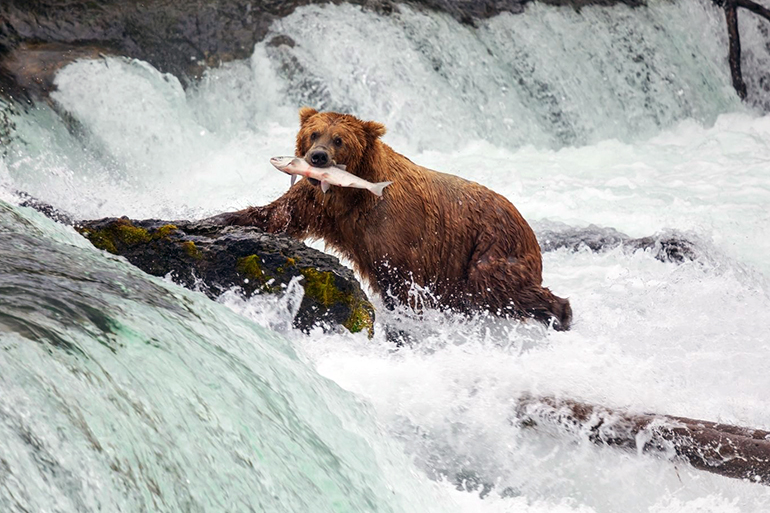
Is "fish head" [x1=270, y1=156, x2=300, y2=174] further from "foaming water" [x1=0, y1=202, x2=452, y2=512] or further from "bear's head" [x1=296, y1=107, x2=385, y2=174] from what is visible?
"foaming water" [x1=0, y1=202, x2=452, y2=512]

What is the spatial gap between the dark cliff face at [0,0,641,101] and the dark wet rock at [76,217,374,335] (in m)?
4.07

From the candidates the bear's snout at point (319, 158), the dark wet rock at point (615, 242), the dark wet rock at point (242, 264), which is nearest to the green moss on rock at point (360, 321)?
the dark wet rock at point (242, 264)

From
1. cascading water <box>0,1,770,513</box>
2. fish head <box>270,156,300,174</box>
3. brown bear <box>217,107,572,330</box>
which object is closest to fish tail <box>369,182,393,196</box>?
brown bear <box>217,107,572,330</box>

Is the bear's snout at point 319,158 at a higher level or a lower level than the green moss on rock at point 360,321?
higher

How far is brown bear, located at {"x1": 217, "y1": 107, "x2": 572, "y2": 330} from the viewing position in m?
5.02

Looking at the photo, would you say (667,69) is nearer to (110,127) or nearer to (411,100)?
(411,100)

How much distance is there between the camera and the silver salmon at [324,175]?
4.76 metres

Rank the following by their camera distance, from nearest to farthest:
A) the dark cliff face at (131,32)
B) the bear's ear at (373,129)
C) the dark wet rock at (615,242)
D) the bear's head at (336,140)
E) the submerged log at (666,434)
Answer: the submerged log at (666,434)
the bear's head at (336,140)
the bear's ear at (373,129)
the dark wet rock at (615,242)
the dark cliff face at (131,32)

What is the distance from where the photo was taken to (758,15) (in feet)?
43.0

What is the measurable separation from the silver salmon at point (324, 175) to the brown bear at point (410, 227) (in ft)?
0.18

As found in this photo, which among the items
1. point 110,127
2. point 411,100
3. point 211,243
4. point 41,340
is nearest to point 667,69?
point 411,100

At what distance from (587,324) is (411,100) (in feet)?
16.2

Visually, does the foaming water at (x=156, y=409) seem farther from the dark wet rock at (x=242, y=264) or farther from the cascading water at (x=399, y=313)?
the dark wet rock at (x=242, y=264)

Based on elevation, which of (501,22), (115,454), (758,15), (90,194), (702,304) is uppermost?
(758,15)
